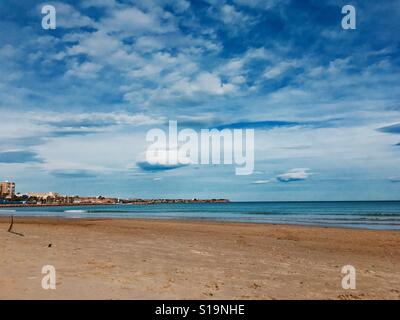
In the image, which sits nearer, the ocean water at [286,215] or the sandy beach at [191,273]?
the sandy beach at [191,273]

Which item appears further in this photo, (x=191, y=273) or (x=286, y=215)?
(x=286, y=215)

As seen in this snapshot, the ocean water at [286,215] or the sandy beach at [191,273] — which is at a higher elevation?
the sandy beach at [191,273]

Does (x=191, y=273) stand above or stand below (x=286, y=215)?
above

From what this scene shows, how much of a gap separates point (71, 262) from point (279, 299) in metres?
6.65

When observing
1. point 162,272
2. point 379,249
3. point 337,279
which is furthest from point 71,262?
point 379,249

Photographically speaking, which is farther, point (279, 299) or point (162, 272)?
point (162, 272)

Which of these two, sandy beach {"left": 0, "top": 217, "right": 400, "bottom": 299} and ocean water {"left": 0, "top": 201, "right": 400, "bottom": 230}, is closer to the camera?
sandy beach {"left": 0, "top": 217, "right": 400, "bottom": 299}

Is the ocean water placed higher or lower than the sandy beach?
lower
